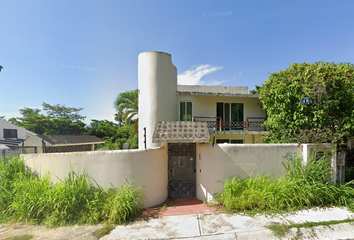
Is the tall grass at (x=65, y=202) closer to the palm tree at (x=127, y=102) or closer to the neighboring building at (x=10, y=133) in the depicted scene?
the palm tree at (x=127, y=102)

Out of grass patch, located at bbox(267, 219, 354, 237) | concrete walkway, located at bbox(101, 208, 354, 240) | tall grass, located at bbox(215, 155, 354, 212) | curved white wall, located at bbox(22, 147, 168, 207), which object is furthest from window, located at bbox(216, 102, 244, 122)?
grass patch, located at bbox(267, 219, 354, 237)

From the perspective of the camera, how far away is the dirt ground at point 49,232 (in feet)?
13.5

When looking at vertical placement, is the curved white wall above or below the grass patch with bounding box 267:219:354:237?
above

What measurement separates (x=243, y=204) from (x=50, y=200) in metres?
6.13

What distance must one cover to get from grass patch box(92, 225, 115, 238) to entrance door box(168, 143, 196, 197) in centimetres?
305

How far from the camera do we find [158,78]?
10.0 meters

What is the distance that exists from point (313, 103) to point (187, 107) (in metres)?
6.98

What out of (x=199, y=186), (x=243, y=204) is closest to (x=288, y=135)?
(x=243, y=204)

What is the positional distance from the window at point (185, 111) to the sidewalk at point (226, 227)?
6.79 meters

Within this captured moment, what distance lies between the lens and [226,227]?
175 inches

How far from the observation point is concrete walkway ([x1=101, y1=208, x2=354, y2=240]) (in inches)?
165

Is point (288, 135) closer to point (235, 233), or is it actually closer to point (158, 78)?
point (235, 233)

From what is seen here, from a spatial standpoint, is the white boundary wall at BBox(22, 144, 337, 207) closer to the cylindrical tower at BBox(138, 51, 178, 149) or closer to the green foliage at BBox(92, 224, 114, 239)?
the green foliage at BBox(92, 224, 114, 239)

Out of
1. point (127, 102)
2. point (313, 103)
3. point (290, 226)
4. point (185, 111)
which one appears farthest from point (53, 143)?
point (313, 103)
